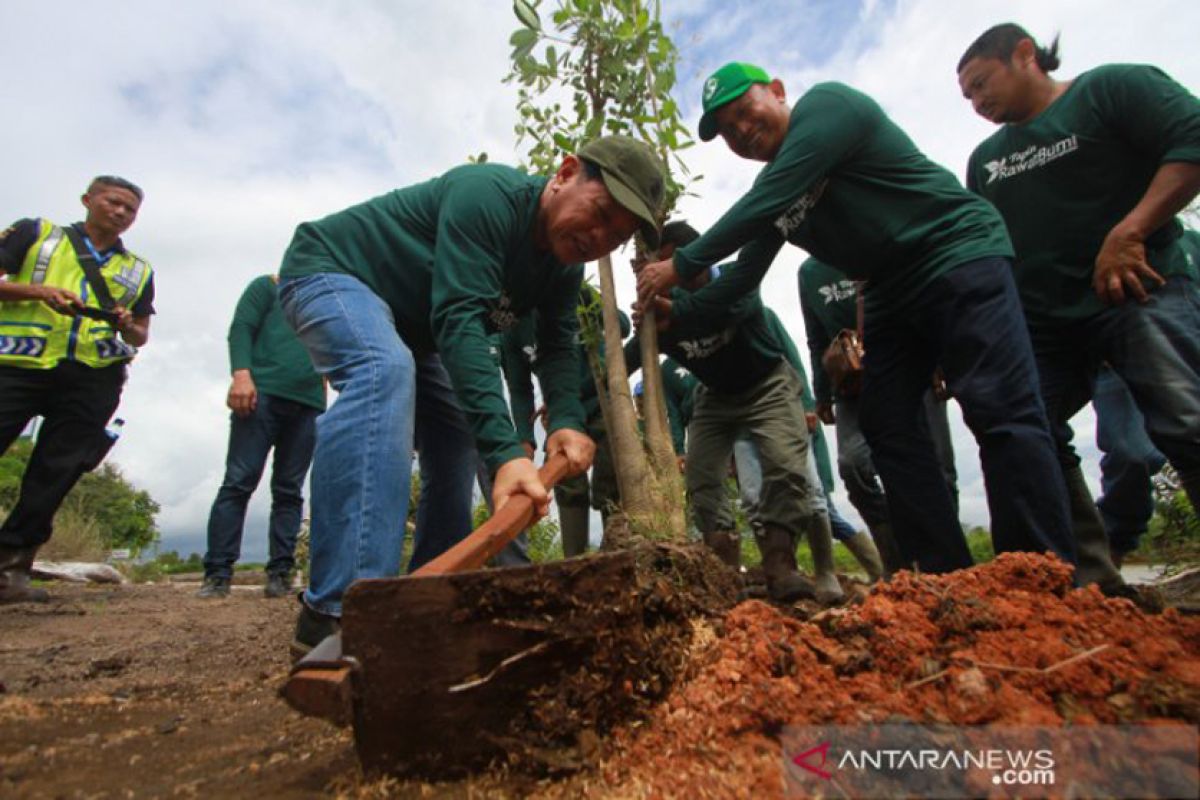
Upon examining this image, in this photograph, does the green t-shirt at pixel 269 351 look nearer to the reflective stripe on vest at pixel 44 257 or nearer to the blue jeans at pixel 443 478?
the reflective stripe on vest at pixel 44 257

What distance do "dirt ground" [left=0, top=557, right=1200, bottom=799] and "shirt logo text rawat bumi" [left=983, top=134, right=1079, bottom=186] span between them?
66.4 inches

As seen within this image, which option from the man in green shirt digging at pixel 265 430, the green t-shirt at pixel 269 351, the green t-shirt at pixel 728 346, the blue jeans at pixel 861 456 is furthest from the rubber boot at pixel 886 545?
the green t-shirt at pixel 269 351

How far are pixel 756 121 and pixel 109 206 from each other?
3608 millimetres

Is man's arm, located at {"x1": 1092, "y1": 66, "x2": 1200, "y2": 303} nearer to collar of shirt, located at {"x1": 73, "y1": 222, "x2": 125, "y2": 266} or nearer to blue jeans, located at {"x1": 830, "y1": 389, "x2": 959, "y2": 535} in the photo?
blue jeans, located at {"x1": 830, "y1": 389, "x2": 959, "y2": 535}

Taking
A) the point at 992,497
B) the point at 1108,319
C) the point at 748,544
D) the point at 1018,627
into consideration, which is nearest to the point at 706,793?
the point at 1018,627

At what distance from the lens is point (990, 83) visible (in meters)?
2.48

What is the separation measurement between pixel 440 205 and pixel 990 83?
2.03 meters

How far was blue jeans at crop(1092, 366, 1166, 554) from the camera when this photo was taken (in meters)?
2.89

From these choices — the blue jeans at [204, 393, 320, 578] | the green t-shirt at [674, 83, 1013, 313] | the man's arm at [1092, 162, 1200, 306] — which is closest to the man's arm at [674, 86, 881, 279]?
the green t-shirt at [674, 83, 1013, 313]

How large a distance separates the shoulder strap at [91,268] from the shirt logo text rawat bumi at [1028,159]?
14.4 feet

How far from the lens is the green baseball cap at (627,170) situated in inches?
78.3

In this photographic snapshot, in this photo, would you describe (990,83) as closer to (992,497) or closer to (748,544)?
(992,497)

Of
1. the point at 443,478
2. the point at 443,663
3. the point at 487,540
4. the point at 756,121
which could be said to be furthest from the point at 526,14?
the point at 443,663

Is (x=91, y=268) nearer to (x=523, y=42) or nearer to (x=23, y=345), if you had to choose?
(x=23, y=345)
